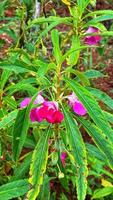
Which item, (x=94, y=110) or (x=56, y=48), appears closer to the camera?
(x=94, y=110)

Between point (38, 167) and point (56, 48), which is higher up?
point (56, 48)

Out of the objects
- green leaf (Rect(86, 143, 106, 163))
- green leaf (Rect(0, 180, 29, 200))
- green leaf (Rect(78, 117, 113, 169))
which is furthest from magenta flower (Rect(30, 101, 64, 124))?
green leaf (Rect(86, 143, 106, 163))

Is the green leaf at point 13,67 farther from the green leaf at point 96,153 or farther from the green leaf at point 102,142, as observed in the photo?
the green leaf at point 96,153

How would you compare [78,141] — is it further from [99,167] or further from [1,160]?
[99,167]

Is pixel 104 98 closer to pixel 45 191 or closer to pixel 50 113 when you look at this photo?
pixel 50 113

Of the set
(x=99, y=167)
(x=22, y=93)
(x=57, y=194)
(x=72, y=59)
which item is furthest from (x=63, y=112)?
(x=22, y=93)


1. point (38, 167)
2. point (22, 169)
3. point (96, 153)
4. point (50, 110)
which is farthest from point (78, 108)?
point (22, 169)
